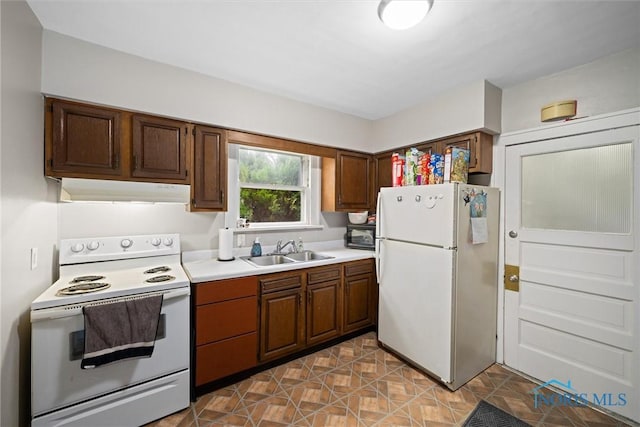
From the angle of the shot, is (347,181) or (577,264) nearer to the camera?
(577,264)

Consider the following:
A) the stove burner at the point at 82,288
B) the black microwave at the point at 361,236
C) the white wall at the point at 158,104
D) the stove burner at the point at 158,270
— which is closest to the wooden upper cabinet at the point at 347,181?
the black microwave at the point at 361,236

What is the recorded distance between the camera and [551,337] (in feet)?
7.14

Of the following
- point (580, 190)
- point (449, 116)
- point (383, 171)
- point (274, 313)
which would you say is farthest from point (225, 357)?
point (580, 190)

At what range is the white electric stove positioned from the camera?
4.79 feet

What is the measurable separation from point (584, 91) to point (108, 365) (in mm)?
3853

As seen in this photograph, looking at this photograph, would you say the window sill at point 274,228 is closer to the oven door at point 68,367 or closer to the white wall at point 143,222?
the white wall at point 143,222

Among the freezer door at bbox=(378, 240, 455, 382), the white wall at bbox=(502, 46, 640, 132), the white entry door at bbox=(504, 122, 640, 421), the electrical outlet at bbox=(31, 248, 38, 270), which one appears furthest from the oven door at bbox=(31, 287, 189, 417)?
the white wall at bbox=(502, 46, 640, 132)

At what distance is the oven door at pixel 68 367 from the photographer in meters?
1.44

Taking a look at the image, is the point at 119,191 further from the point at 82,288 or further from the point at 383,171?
the point at 383,171

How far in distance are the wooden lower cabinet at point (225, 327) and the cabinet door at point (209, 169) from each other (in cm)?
75

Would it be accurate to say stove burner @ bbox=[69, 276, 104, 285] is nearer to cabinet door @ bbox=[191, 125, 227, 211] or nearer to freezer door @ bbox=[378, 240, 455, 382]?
cabinet door @ bbox=[191, 125, 227, 211]

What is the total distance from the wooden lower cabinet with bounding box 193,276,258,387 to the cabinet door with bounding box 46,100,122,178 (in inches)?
44.1

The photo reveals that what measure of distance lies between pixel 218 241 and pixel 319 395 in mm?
1623

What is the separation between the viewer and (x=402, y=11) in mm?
1423
